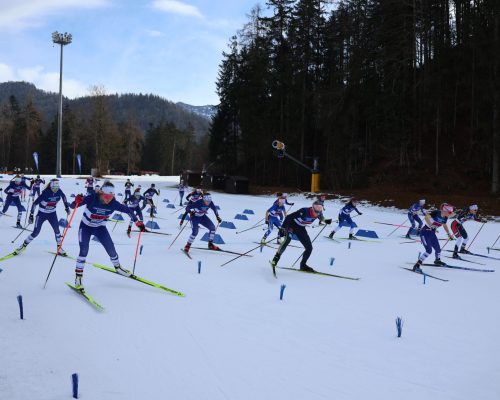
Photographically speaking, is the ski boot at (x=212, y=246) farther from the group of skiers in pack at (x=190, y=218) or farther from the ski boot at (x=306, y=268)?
the ski boot at (x=306, y=268)

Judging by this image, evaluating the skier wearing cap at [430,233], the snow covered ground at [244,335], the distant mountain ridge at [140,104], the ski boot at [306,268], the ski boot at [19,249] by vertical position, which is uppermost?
the distant mountain ridge at [140,104]

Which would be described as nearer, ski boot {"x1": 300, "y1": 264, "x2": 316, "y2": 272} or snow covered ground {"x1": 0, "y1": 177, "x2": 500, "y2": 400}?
snow covered ground {"x1": 0, "y1": 177, "x2": 500, "y2": 400}

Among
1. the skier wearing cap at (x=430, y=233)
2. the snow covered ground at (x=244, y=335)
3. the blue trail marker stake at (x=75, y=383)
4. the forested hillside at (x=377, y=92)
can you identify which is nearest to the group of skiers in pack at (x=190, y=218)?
the skier wearing cap at (x=430, y=233)

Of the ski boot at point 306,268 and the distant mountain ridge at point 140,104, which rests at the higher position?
the distant mountain ridge at point 140,104

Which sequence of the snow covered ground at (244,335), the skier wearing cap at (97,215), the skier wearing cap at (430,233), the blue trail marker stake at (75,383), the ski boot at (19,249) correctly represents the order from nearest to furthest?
the blue trail marker stake at (75,383) → the snow covered ground at (244,335) → the skier wearing cap at (97,215) → the ski boot at (19,249) → the skier wearing cap at (430,233)

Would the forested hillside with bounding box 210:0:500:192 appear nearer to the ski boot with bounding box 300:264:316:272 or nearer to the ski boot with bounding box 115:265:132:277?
the ski boot with bounding box 300:264:316:272

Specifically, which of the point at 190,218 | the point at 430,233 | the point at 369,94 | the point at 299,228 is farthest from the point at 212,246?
the point at 369,94

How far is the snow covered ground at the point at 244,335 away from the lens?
4.33m

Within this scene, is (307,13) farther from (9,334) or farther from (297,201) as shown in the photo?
(9,334)

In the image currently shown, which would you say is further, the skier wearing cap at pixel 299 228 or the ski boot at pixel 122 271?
the skier wearing cap at pixel 299 228

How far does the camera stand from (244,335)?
224 inches

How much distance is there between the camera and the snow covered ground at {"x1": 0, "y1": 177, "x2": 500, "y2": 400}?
14.2 ft

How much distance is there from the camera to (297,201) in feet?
98.1

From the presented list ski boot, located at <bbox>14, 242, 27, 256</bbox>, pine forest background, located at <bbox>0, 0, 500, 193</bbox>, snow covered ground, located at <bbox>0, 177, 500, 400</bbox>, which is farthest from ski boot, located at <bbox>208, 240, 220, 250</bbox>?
pine forest background, located at <bbox>0, 0, 500, 193</bbox>
